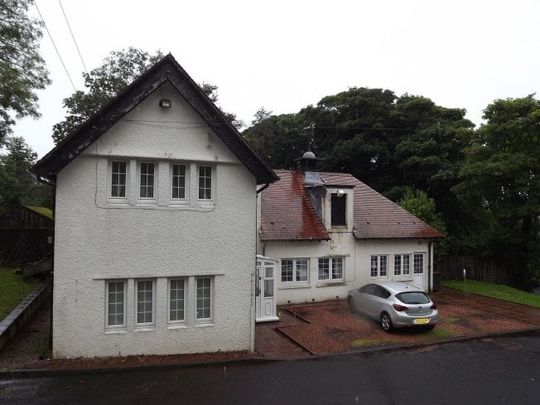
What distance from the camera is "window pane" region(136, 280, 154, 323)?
442 inches

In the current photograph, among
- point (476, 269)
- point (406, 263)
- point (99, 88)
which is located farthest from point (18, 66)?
point (476, 269)

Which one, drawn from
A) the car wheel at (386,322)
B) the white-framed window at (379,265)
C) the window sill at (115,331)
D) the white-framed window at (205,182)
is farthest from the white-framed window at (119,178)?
the white-framed window at (379,265)

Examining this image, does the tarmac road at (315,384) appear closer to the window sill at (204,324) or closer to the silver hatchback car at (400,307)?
the window sill at (204,324)

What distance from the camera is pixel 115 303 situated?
1102 centimetres

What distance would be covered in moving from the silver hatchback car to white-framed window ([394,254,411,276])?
5417 millimetres

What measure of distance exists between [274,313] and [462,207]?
913 inches

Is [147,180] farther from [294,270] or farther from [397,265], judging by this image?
[397,265]

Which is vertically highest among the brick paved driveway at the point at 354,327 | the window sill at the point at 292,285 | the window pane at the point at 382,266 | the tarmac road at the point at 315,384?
the window pane at the point at 382,266

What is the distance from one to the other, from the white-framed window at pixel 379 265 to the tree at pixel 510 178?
29.7 feet

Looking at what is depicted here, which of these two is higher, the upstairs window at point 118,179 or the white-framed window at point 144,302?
the upstairs window at point 118,179

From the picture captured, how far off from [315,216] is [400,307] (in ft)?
22.8

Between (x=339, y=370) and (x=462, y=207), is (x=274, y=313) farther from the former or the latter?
(x=462, y=207)

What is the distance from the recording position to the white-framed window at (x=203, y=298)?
11.7 meters

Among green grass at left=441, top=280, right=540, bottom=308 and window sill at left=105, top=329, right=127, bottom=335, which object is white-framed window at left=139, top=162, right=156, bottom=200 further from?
green grass at left=441, top=280, right=540, bottom=308
